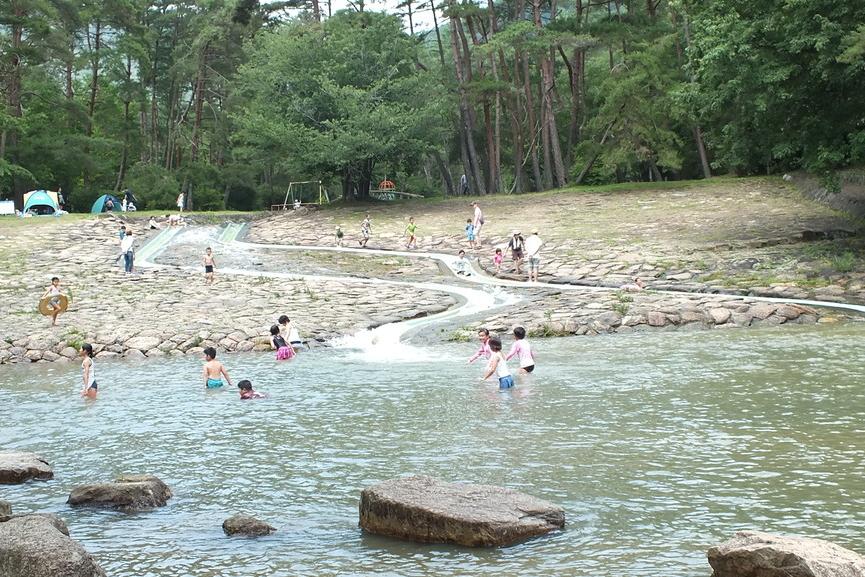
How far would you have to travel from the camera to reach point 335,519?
9492 millimetres

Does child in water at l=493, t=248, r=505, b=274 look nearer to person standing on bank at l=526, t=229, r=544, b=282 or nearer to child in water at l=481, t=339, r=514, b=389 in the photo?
person standing on bank at l=526, t=229, r=544, b=282

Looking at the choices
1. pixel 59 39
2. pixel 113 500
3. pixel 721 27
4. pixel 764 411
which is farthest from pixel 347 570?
pixel 59 39

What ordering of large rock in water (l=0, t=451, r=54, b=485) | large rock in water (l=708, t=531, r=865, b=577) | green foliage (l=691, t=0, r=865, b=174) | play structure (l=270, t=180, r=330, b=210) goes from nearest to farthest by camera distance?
1. large rock in water (l=708, t=531, r=865, b=577)
2. large rock in water (l=0, t=451, r=54, b=485)
3. green foliage (l=691, t=0, r=865, b=174)
4. play structure (l=270, t=180, r=330, b=210)

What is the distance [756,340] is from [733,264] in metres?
8.82

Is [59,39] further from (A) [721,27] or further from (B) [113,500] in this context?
(B) [113,500]

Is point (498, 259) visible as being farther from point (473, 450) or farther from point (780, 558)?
point (780, 558)

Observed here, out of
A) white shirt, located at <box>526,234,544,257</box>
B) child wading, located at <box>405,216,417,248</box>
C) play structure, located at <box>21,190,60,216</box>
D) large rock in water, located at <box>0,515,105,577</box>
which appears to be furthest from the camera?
play structure, located at <box>21,190,60,216</box>

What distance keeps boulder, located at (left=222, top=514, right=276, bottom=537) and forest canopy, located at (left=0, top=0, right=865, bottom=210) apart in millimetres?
22468

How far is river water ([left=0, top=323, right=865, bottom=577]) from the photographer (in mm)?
8406

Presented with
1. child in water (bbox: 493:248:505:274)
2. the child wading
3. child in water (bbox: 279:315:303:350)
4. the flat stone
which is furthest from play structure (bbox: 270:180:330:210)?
child in water (bbox: 279:315:303:350)

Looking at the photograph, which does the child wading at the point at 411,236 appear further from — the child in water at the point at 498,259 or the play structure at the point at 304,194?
the play structure at the point at 304,194

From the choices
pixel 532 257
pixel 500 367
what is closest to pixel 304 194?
pixel 532 257

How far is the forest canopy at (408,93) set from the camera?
94.1 feet

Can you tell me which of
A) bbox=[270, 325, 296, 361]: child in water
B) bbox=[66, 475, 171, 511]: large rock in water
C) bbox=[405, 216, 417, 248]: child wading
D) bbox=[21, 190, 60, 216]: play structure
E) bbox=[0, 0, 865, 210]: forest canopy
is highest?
bbox=[0, 0, 865, 210]: forest canopy
